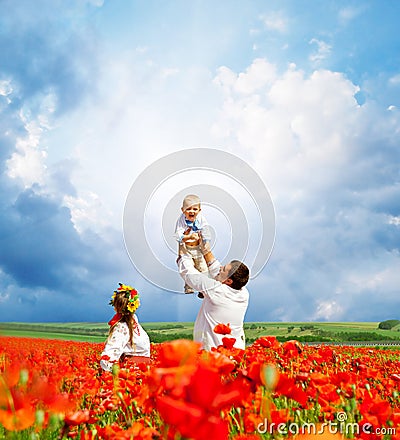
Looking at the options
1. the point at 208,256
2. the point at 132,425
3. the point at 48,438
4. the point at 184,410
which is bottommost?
the point at 48,438

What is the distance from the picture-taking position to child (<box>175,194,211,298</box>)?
536cm

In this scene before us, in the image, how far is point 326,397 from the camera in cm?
185

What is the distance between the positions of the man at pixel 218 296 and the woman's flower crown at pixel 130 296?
1.02 m

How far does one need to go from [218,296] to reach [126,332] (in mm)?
1520

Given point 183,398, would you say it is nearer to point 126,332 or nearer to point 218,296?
point 218,296

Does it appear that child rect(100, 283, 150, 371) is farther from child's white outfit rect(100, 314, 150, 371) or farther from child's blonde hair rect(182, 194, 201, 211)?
child's blonde hair rect(182, 194, 201, 211)

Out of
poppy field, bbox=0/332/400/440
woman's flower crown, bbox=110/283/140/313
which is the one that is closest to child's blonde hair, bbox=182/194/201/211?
woman's flower crown, bbox=110/283/140/313

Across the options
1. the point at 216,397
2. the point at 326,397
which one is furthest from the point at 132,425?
the point at 326,397

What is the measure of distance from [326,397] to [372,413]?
0.96 feet

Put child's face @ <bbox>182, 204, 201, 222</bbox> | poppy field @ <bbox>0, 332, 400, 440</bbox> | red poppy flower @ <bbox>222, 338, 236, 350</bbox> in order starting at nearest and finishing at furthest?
poppy field @ <bbox>0, 332, 400, 440</bbox>
red poppy flower @ <bbox>222, 338, 236, 350</bbox>
child's face @ <bbox>182, 204, 201, 222</bbox>

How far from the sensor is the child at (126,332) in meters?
6.09

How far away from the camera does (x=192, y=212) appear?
18.0ft

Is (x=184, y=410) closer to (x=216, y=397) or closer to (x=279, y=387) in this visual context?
(x=216, y=397)

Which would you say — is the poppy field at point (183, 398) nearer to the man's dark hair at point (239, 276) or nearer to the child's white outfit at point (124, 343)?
the man's dark hair at point (239, 276)
